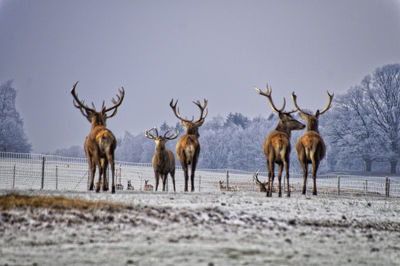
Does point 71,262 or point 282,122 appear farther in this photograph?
point 282,122

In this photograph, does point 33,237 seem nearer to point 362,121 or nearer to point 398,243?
point 398,243

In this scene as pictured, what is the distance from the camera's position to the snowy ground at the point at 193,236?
666 centimetres

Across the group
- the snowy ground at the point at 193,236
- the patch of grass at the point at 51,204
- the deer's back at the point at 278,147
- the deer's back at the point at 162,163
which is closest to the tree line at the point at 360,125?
the deer's back at the point at 162,163

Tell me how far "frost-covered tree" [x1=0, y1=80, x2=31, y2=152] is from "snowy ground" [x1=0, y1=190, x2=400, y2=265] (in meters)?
42.1

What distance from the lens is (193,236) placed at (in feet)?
26.1

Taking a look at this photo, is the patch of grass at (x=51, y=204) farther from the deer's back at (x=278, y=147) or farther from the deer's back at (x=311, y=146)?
the deer's back at (x=311, y=146)

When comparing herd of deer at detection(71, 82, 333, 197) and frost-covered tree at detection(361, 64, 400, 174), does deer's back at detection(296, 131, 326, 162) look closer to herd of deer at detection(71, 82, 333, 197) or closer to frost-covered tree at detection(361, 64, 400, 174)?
herd of deer at detection(71, 82, 333, 197)

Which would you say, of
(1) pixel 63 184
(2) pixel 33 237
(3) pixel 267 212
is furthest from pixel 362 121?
(2) pixel 33 237

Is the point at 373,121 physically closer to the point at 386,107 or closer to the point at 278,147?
the point at 386,107

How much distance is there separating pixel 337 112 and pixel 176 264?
4784 centimetres

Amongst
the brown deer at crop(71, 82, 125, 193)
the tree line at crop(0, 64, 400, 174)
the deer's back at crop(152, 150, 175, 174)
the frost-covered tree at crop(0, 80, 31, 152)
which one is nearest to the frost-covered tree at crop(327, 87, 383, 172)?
the tree line at crop(0, 64, 400, 174)

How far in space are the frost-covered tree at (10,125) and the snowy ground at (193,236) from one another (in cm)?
4209

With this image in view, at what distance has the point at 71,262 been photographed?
6352 millimetres

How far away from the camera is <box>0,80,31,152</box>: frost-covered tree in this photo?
50.3m
